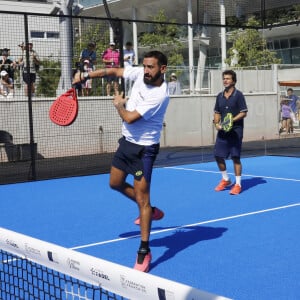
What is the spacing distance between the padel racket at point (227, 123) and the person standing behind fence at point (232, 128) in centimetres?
4

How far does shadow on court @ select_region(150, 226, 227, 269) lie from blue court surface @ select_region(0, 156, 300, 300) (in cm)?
1

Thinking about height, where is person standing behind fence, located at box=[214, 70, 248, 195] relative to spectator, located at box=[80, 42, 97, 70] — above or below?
below

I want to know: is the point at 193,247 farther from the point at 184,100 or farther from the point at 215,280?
the point at 184,100

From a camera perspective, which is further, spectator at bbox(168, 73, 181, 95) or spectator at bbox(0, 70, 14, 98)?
spectator at bbox(168, 73, 181, 95)

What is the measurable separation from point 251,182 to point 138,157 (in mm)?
5516

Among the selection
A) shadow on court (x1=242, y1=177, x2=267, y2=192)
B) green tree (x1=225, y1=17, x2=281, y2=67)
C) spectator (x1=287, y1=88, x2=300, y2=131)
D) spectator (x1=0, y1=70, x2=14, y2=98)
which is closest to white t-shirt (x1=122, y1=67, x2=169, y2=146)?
shadow on court (x1=242, y1=177, x2=267, y2=192)

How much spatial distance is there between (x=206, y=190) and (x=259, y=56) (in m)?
18.5

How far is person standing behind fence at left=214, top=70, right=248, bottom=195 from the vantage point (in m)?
8.84

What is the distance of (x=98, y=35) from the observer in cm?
1777

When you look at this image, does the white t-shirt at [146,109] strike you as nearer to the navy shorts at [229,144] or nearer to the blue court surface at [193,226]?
the blue court surface at [193,226]

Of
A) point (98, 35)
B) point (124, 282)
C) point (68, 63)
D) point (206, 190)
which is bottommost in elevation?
point (206, 190)

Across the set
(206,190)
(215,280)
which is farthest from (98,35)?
(215,280)

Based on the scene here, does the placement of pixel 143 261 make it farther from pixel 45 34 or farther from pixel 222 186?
pixel 45 34

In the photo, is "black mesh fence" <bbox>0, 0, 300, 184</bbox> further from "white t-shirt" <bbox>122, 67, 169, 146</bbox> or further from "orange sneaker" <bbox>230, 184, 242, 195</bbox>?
"white t-shirt" <bbox>122, 67, 169, 146</bbox>
